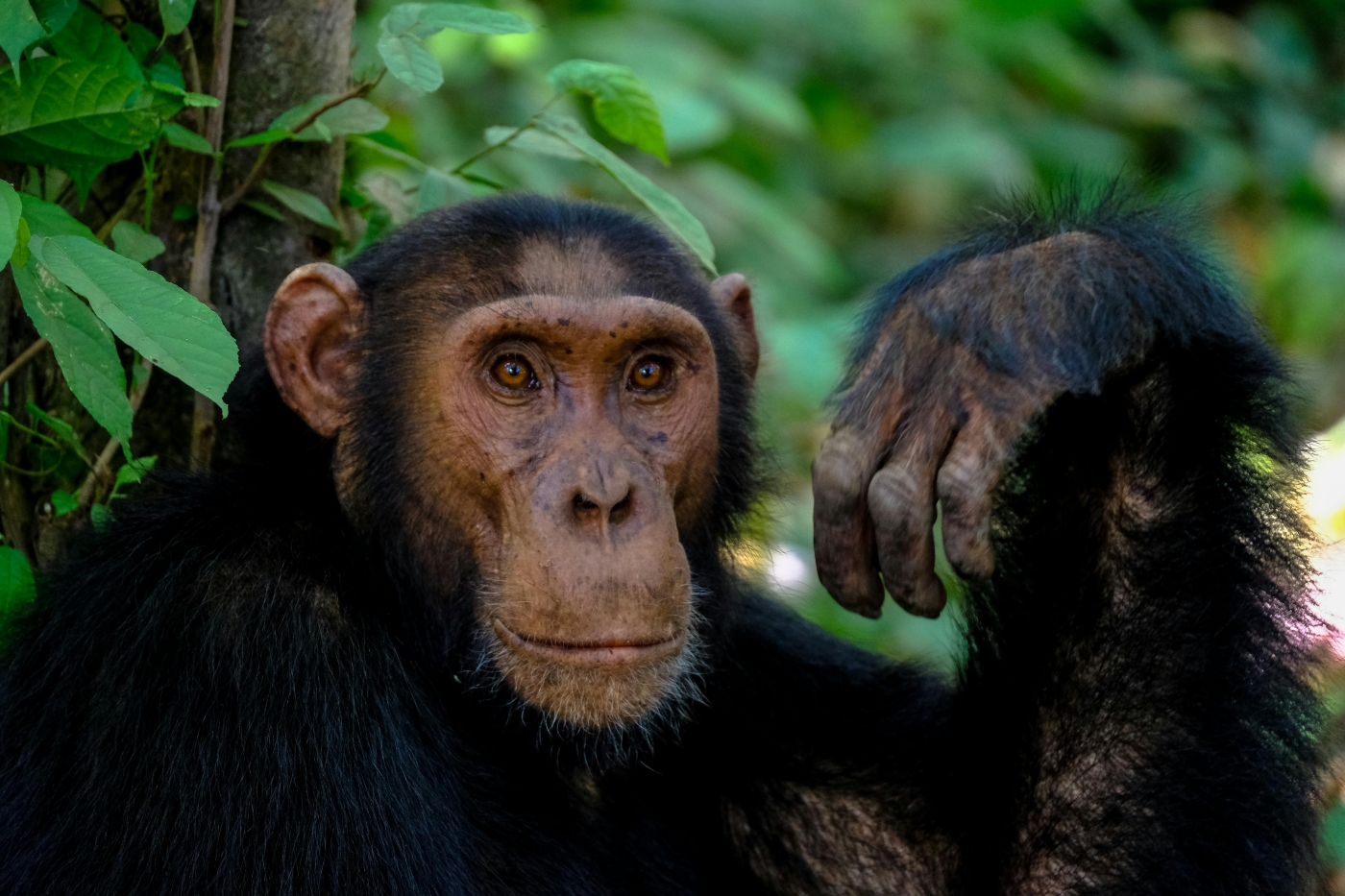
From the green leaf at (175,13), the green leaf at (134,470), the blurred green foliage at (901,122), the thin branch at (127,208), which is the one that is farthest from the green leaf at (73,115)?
the blurred green foliage at (901,122)

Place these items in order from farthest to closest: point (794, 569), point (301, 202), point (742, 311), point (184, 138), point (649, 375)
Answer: point (794, 569) → point (742, 311) → point (301, 202) → point (184, 138) → point (649, 375)

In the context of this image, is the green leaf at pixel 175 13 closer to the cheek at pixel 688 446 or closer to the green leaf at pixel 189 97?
the green leaf at pixel 189 97

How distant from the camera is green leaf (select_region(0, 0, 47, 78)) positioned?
112 inches

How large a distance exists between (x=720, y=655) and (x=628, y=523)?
844 mm

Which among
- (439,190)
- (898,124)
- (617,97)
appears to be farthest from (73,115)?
(898,124)

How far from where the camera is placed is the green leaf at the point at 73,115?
314cm

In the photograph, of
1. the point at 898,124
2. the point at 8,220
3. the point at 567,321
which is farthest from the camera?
the point at 898,124

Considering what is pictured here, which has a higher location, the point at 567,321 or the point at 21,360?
the point at 567,321

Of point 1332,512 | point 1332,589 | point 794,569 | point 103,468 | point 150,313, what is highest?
point 150,313

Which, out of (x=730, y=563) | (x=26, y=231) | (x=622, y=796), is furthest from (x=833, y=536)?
(x=26, y=231)

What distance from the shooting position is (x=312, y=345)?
11.3ft

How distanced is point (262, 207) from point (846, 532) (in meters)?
1.75

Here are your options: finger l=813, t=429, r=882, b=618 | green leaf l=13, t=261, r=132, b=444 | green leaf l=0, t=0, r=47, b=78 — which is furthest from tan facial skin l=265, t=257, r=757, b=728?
green leaf l=0, t=0, r=47, b=78

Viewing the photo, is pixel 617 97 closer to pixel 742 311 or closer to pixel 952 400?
pixel 742 311
